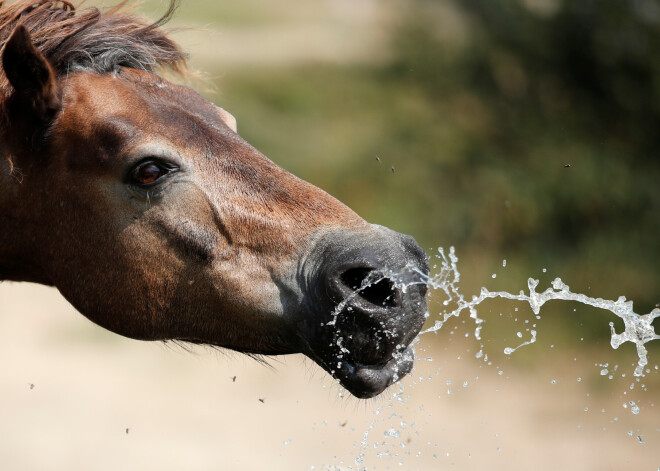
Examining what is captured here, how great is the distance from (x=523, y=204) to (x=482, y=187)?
0.57 metres

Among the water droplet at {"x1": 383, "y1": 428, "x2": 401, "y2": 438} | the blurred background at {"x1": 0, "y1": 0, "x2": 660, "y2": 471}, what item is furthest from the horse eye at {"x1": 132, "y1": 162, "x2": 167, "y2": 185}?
the blurred background at {"x1": 0, "y1": 0, "x2": 660, "y2": 471}

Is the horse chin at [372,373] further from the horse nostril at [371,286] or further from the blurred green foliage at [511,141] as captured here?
the blurred green foliage at [511,141]

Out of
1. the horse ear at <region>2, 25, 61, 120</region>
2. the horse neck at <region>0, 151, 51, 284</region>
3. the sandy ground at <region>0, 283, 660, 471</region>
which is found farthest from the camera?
the sandy ground at <region>0, 283, 660, 471</region>

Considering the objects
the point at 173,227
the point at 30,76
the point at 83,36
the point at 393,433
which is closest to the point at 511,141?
the point at 393,433

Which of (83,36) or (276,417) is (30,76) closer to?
(83,36)

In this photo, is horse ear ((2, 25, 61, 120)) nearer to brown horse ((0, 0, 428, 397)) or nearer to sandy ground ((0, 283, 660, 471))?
brown horse ((0, 0, 428, 397))

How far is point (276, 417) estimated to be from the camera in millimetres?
8039

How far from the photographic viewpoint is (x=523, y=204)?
9.34 m

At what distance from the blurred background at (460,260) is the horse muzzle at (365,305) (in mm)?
3706

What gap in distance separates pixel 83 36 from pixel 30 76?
31 centimetres

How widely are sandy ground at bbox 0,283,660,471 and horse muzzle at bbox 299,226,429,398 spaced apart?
3810 millimetres

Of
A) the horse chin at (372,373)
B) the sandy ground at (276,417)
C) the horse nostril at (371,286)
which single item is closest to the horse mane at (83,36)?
the horse nostril at (371,286)

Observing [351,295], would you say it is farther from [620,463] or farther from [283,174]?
[620,463]

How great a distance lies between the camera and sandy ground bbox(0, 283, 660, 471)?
6996 millimetres
